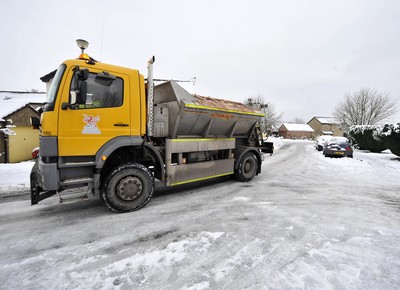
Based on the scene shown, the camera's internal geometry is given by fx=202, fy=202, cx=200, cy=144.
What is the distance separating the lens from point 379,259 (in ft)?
8.80

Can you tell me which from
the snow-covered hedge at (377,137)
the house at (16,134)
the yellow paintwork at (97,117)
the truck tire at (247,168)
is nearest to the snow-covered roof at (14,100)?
the house at (16,134)

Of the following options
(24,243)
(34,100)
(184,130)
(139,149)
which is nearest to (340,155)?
(184,130)

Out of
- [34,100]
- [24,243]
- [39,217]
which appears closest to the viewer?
[24,243]

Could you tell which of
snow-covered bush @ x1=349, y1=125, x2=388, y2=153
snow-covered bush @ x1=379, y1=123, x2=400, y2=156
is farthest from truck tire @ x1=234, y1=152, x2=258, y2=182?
snow-covered bush @ x1=349, y1=125, x2=388, y2=153

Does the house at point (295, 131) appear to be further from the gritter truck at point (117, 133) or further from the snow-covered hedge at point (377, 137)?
the gritter truck at point (117, 133)

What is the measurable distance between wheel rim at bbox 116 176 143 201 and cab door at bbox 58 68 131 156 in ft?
2.73

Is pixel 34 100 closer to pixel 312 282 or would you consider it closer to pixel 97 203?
pixel 97 203

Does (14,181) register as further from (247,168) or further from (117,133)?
(247,168)

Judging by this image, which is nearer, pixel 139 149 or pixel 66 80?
pixel 66 80

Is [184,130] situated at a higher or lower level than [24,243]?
higher

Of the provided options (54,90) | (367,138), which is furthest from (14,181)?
(367,138)

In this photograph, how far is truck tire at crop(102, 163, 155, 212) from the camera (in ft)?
13.3

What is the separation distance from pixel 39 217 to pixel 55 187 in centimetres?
94

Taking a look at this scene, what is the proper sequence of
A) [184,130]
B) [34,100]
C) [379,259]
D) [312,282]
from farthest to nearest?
[34,100], [184,130], [379,259], [312,282]
